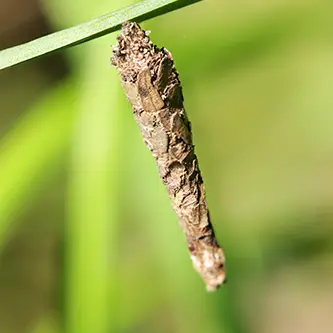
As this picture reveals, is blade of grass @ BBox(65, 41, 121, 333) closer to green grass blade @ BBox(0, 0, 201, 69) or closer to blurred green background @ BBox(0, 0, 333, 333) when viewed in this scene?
blurred green background @ BBox(0, 0, 333, 333)

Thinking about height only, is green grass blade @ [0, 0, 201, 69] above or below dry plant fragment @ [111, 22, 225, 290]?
above

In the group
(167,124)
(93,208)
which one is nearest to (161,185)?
(93,208)

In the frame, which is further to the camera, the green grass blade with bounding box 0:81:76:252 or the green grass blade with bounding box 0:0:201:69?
the green grass blade with bounding box 0:81:76:252

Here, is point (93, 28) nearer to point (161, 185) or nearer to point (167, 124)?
point (167, 124)

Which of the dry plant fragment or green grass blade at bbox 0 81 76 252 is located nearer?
the dry plant fragment

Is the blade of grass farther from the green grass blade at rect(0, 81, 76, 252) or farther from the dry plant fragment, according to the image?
the dry plant fragment

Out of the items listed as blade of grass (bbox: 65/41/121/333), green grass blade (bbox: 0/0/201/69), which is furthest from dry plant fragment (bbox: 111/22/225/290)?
blade of grass (bbox: 65/41/121/333)
